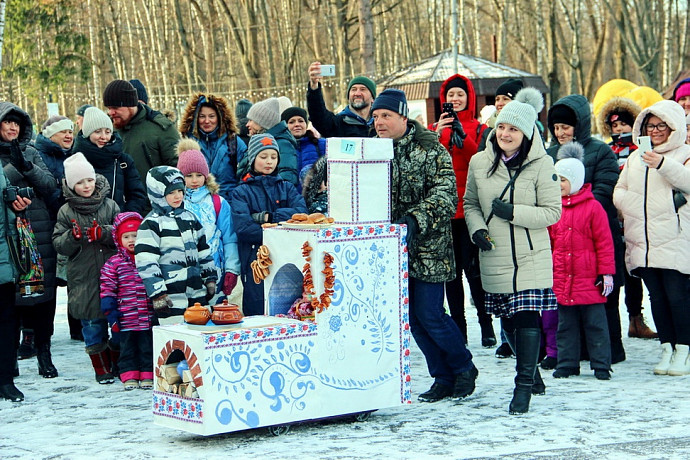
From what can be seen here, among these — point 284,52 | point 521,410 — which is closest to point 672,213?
point 521,410

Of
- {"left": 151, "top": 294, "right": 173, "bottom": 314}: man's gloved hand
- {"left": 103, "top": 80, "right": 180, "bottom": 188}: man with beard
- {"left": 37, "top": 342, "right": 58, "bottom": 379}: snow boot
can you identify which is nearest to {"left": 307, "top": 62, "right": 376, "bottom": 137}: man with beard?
{"left": 103, "top": 80, "right": 180, "bottom": 188}: man with beard

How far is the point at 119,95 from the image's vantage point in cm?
831

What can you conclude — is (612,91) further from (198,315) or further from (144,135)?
(198,315)

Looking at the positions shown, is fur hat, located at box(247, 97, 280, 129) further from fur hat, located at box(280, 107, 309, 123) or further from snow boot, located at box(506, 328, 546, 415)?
snow boot, located at box(506, 328, 546, 415)

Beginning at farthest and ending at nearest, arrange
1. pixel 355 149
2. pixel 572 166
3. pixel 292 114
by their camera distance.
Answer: pixel 292 114, pixel 572 166, pixel 355 149

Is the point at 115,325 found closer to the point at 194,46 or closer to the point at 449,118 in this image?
the point at 449,118

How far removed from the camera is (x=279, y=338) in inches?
222

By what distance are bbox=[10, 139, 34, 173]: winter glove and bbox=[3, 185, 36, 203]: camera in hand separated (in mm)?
321

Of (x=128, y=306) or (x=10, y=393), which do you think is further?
(x=128, y=306)

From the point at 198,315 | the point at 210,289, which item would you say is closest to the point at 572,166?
the point at 210,289

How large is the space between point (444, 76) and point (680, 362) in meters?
21.3

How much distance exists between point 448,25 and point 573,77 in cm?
1853

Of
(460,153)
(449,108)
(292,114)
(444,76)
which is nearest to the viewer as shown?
(449,108)

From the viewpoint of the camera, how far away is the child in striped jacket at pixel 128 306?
23.6 feet
